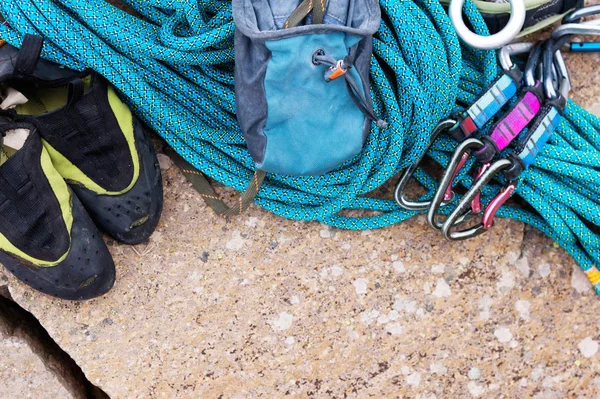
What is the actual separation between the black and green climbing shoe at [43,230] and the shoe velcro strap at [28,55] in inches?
4.6

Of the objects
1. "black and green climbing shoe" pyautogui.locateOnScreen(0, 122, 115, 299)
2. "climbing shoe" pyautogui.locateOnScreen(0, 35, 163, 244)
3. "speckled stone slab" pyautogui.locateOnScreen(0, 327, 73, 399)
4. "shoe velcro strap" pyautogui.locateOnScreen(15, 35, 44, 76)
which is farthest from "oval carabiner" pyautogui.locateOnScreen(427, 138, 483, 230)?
"speckled stone slab" pyautogui.locateOnScreen(0, 327, 73, 399)

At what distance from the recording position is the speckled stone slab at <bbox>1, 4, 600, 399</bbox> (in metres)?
1.45

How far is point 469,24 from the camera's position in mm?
1398

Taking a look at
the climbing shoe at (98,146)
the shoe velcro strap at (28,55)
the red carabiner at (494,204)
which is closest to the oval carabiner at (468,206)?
the red carabiner at (494,204)

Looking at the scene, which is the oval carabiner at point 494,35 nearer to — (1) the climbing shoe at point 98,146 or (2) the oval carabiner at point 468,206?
(2) the oval carabiner at point 468,206

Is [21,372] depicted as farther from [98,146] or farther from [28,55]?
[28,55]

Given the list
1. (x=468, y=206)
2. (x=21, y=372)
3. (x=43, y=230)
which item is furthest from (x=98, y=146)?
(x=468, y=206)

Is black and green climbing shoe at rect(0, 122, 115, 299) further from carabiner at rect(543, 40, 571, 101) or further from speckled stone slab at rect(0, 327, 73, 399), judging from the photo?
carabiner at rect(543, 40, 571, 101)

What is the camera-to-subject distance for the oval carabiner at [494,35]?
1297 mm

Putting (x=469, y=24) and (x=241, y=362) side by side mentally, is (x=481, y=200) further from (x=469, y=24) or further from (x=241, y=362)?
(x=241, y=362)

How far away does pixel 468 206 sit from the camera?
4.64 feet

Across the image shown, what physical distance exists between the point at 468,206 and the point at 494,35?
0.40 metres

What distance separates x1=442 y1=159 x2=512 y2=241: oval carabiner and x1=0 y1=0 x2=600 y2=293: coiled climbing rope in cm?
8

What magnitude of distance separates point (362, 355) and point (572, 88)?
2.98ft
